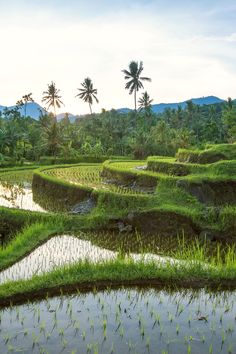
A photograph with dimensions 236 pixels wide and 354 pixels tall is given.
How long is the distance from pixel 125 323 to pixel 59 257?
300cm

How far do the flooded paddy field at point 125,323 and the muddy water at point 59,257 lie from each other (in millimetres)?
992

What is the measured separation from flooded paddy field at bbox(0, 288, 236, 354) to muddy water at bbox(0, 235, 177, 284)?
3.25 feet

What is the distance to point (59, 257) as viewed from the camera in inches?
293

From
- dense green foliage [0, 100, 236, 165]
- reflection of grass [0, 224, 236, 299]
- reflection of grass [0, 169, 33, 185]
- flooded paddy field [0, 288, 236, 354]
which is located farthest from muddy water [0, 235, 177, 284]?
dense green foliage [0, 100, 236, 165]

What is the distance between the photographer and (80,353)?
4.02 m

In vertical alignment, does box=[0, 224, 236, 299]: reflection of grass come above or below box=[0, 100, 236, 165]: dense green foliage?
below

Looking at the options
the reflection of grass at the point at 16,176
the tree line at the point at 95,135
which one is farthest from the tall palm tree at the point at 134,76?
the reflection of grass at the point at 16,176

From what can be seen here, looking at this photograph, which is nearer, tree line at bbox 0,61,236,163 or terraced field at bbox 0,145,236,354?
terraced field at bbox 0,145,236,354

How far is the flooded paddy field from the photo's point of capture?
13.6 ft

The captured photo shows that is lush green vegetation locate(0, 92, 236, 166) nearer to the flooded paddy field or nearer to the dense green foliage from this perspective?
the dense green foliage

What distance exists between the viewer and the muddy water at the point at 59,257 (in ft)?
21.3

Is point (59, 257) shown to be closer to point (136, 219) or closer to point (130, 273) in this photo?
point (130, 273)

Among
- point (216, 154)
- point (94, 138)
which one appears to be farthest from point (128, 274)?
point (94, 138)

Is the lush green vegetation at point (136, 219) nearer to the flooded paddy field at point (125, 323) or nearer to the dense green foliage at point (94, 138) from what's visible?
the flooded paddy field at point (125, 323)
